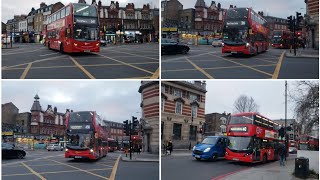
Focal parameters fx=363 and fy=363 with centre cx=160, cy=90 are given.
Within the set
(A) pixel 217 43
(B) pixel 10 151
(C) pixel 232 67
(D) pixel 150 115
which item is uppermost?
(A) pixel 217 43

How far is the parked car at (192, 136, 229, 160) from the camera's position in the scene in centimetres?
789

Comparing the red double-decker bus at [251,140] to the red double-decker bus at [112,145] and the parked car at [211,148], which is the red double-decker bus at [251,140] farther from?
the red double-decker bus at [112,145]

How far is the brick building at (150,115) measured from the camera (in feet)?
22.9

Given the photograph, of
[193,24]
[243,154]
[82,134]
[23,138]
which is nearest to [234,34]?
[193,24]

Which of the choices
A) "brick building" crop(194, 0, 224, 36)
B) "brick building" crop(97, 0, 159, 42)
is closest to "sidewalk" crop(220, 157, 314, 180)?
"brick building" crop(194, 0, 224, 36)

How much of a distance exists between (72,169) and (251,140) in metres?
4.17

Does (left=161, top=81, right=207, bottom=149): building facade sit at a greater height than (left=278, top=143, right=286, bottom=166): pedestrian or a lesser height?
greater

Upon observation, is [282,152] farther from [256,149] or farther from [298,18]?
[298,18]

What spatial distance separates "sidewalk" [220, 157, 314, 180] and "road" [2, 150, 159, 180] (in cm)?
158

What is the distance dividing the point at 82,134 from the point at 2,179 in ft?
7.02

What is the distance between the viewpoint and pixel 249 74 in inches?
278

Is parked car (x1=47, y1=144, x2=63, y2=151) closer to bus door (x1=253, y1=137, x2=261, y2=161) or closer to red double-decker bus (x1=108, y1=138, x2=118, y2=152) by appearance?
red double-decker bus (x1=108, y1=138, x2=118, y2=152)

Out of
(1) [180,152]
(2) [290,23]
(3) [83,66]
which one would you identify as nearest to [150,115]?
(1) [180,152]

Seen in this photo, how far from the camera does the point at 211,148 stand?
8203 millimetres
